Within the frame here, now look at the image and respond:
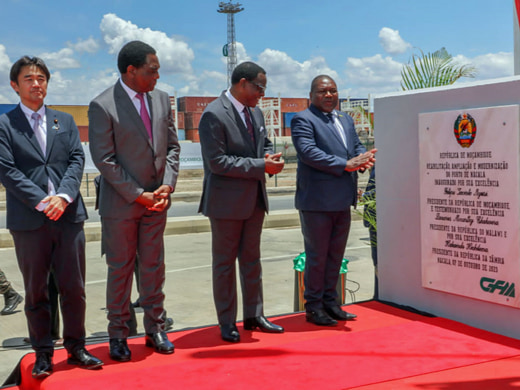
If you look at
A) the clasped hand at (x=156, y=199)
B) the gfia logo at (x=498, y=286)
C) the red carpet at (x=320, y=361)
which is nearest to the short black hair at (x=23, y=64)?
the clasped hand at (x=156, y=199)

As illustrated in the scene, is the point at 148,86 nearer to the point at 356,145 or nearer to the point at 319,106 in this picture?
the point at 319,106

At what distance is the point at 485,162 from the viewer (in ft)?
14.3

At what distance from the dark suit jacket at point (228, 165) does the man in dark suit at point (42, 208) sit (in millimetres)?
898

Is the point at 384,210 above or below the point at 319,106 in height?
below

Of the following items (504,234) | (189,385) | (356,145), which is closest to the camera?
(189,385)

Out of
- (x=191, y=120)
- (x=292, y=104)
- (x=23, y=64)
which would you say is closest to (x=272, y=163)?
(x=23, y=64)

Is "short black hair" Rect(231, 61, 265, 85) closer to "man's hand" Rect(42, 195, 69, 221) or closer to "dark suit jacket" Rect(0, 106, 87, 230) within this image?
A: "dark suit jacket" Rect(0, 106, 87, 230)

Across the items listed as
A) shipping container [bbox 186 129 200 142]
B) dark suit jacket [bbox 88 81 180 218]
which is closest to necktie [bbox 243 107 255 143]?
dark suit jacket [bbox 88 81 180 218]

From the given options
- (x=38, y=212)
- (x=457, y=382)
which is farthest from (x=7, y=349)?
(x=457, y=382)

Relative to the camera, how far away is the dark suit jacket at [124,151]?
3.86 meters

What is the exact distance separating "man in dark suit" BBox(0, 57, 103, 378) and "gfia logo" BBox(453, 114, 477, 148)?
265 cm

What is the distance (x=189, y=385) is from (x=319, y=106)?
2.32 m

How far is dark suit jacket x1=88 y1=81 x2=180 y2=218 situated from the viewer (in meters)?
3.86

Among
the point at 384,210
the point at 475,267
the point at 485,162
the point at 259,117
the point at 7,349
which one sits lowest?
the point at 7,349
